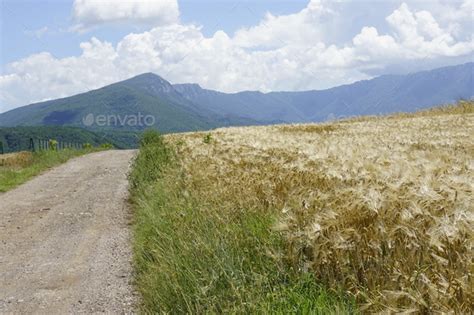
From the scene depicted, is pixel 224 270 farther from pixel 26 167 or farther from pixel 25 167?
pixel 25 167

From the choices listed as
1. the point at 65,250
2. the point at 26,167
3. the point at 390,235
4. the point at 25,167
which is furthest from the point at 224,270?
the point at 25,167

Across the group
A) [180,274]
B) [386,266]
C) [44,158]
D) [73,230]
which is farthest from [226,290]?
[44,158]

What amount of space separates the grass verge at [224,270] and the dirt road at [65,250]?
65cm

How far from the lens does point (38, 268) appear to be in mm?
8188

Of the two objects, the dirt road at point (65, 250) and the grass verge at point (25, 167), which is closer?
the dirt road at point (65, 250)

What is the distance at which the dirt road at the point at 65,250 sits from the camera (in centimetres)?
668

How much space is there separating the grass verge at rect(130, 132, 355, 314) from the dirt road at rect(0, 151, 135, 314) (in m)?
0.65

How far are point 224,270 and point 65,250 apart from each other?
588 cm

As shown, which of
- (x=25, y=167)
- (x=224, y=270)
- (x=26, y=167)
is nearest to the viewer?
(x=224, y=270)

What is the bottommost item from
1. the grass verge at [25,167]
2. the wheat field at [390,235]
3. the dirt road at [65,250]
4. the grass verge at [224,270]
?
the dirt road at [65,250]

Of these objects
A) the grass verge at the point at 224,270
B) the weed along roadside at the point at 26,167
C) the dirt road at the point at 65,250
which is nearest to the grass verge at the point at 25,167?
the weed along roadside at the point at 26,167

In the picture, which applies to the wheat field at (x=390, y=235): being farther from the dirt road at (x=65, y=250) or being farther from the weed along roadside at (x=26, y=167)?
the weed along roadside at (x=26, y=167)

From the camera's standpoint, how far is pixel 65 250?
9289 mm

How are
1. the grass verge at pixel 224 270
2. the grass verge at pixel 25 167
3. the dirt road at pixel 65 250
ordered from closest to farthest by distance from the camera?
1. the grass verge at pixel 224 270
2. the dirt road at pixel 65 250
3. the grass verge at pixel 25 167
